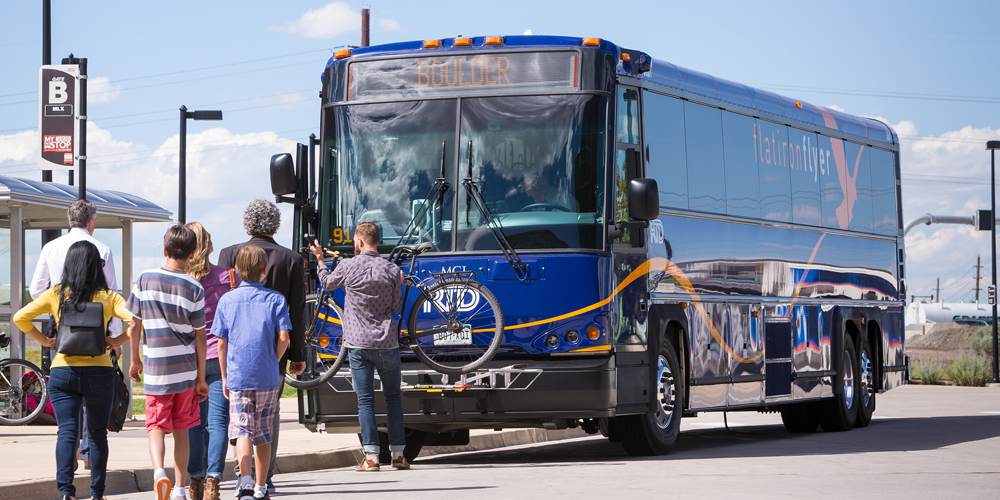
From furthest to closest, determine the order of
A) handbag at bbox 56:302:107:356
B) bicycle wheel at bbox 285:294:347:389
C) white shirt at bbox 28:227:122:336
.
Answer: bicycle wheel at bbox 285:294:347:389
white shirt at bbox 28:227:122:336
handbag at bbox 56:302:107:356

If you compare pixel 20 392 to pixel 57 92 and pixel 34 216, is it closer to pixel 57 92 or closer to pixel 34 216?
pixel 34 216

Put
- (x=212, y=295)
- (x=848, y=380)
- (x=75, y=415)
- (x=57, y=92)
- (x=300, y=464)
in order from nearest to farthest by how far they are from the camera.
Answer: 1. (x=75, y=415)
2. (x=212, y=295)
3. (x=300, y=464)
4. (x=57, y=92)
5. (x=848, y=380)

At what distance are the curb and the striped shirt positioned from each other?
2.20 m

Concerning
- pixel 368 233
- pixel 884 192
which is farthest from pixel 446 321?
pixel 884 192

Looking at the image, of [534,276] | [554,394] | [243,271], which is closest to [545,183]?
[534,276]

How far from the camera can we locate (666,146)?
1548cm

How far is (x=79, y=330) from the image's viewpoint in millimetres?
10109

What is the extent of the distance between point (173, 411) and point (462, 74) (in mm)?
5352

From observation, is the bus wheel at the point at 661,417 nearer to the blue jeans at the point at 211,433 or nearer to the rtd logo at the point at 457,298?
the rtd logo at the point at 457,298

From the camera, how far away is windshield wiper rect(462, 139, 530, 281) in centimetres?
1376

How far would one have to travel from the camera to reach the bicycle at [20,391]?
19.1m

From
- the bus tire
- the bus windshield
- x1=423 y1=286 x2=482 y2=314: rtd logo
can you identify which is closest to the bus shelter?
the bus windshield

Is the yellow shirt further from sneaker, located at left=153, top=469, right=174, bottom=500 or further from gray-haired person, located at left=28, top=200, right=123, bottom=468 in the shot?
sneaker, located at left=153, top=469, right=174, bottom=500

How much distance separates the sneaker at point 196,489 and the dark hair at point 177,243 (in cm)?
145
